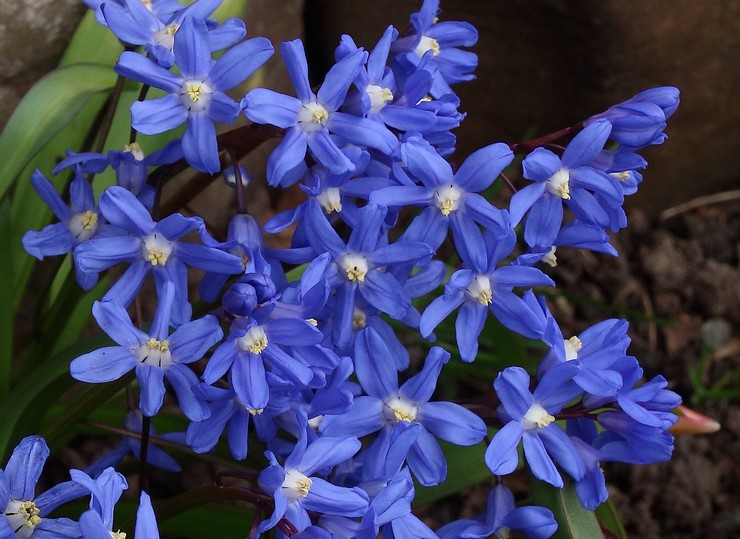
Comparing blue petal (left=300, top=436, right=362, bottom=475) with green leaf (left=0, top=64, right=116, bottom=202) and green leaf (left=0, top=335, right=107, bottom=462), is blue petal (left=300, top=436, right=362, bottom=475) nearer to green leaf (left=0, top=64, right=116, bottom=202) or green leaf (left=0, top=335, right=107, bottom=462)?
green leaf (left=0, top=335, right=107, bottom=462)

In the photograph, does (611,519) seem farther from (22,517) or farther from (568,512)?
(22,517)

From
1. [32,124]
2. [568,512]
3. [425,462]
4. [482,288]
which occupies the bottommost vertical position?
[568,512]

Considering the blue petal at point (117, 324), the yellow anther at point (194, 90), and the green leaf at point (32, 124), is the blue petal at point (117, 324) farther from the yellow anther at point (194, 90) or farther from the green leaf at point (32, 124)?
the green leaf at point (32, 124)

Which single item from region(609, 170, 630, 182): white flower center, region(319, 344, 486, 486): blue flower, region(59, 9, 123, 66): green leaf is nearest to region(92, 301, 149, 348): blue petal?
region(319, 344, 486, 486): blue flower

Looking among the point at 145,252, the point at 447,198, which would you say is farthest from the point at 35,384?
the point at 447,198

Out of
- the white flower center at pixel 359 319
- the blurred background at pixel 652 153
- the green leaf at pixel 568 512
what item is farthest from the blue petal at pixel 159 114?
the blurred background at pixel 652 153

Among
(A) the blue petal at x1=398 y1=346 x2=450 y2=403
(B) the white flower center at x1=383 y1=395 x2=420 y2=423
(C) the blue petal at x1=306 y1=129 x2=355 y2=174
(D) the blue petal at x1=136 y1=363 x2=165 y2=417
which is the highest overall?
(C) the blue petal at x1=306 y1=129 x2=355 y2=174
